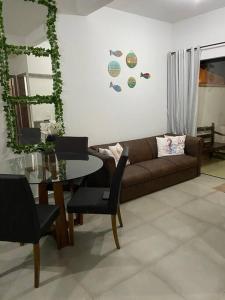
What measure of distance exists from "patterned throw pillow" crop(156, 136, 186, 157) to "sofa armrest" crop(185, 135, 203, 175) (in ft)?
0.28

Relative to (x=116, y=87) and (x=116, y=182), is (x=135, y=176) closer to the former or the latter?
Answer: (x=116, y=182)

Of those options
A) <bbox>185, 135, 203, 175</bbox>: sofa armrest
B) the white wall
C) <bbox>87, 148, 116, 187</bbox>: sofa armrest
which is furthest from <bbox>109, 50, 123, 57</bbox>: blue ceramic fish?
<bbox>185, 135, 203, 175</bbox>: sofa armrest

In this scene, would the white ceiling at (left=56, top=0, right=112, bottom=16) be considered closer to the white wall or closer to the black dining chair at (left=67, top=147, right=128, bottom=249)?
the white wall

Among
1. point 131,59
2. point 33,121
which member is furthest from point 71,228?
point 131,59

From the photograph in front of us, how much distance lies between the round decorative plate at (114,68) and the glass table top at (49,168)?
168cm

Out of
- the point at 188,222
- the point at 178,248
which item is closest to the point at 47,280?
the point at 178,248

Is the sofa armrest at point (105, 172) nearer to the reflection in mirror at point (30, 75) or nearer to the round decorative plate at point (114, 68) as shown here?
the reflection in mirror at point (30, 75)

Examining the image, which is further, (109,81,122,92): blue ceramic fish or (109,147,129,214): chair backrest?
(109,81,122,92): blue ceramic fish

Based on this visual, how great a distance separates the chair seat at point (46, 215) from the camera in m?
1.91

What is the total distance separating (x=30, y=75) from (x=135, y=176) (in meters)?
1.93

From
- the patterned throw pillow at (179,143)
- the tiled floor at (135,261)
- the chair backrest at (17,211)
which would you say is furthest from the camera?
the patterned throw pillow at (179,143)

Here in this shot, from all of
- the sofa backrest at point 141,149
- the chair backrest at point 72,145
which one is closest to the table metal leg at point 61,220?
the chair backrest at point 72,145

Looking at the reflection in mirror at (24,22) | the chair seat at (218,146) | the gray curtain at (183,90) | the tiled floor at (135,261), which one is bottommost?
the tiled floor at (135,261)

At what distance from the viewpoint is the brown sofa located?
3271 millimetres
